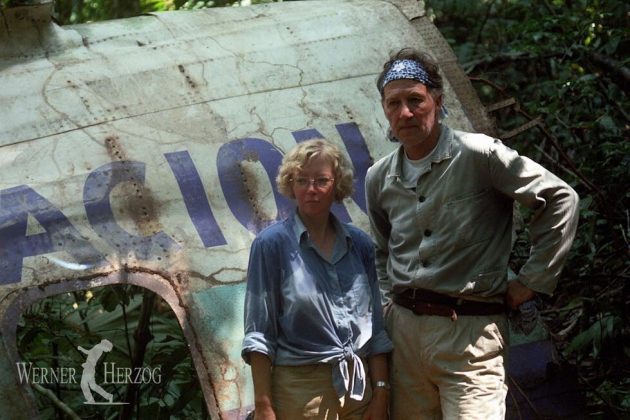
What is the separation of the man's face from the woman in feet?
0.89

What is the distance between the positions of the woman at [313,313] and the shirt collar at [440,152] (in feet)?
0.71

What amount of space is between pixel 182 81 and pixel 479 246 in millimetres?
2375

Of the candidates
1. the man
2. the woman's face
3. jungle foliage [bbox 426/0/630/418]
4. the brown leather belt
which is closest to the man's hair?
the man

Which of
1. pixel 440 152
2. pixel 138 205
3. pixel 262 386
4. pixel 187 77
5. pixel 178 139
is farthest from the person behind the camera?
pixel 187 77

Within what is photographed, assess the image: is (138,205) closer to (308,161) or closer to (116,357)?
(308,161)

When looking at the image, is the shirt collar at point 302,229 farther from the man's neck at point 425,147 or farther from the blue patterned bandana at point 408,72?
the blue patterned bandana at point 408,72

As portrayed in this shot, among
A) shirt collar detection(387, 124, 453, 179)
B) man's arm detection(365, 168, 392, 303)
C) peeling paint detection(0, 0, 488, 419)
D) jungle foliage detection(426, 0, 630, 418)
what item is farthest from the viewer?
jungle foliage detection(426, 0, 630, 418)

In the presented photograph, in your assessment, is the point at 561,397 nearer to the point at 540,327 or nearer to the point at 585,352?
the point at 540,327

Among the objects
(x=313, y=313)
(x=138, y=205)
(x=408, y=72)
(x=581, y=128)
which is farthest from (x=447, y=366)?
(x=581, y=128)

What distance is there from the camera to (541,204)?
4059 mm

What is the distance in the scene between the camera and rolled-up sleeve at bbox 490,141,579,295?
403 cm

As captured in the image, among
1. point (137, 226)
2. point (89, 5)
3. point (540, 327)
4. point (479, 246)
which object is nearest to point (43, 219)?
point (137, 226)

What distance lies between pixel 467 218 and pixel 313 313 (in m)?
0.70

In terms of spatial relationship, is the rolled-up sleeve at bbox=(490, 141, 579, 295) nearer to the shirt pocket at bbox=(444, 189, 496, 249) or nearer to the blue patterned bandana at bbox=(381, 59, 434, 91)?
the shirt pocket at bbox=(444, 189, 496, 249)
